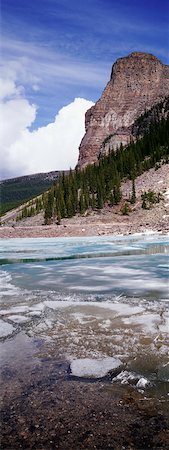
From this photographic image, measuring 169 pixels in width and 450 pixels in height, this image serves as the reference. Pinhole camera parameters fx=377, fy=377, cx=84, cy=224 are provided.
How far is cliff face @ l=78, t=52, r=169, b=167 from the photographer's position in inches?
6649

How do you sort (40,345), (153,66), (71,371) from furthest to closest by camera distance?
(153,66), (40,345), (71,371)

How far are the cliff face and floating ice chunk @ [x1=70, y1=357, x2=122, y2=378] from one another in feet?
518

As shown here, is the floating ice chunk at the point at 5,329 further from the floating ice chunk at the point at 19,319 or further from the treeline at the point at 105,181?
the treeline at the point at 105,181

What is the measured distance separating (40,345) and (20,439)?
3308mm

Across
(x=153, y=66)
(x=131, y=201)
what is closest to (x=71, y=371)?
(x=131, y=201)

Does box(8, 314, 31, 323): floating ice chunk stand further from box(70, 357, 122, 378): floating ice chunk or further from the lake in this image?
box(70, 357, 122, 378): floating ice chunk

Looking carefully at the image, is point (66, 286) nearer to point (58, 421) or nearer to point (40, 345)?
point (40, 345)

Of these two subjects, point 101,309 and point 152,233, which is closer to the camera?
point 101,309

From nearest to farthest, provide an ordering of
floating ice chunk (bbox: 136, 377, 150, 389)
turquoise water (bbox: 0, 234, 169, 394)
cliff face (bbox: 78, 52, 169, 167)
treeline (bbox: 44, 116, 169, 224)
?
floating ice chunk (bbox: 136, 377, 150, 389) → turquoise water (bbox: 0, 234, 169, 394) → treeline (bbox: 44, 116, 169, 224) → cliff face (bbox: 78, 52, 169, 167)

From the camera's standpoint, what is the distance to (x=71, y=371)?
6.35 metres

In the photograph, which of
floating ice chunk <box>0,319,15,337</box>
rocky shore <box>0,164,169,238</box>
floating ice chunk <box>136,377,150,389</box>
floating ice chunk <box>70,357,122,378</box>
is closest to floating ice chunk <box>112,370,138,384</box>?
floating ice chunk <box>136,377,150,389</box>

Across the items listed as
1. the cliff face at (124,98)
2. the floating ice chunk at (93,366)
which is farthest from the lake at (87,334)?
the cliff face at (124,98)

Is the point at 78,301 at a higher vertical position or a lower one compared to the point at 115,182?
lower

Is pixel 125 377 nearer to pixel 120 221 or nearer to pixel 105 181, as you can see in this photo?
pixel 120 221
